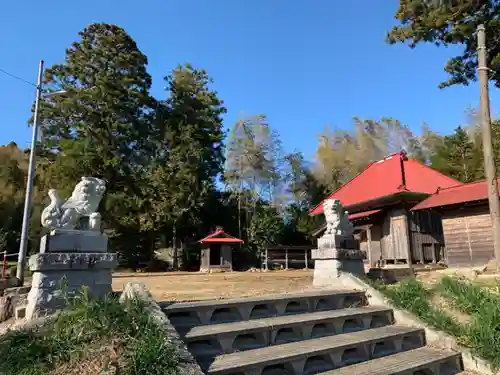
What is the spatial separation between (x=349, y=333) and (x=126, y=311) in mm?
2860

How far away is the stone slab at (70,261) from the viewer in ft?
13.5

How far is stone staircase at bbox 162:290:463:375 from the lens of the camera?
3705 mm

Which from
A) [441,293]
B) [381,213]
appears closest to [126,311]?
[441,293]

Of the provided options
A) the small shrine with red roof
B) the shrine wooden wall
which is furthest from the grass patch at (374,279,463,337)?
the small shrine with red roof

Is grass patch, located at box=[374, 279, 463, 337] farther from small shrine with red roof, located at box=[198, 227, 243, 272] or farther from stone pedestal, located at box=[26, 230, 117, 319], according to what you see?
small shrine with red roof, located at box=[198, 227, 243, 272]

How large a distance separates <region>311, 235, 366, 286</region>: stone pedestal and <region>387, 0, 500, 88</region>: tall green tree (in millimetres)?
7635

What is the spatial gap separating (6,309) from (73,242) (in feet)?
5.30

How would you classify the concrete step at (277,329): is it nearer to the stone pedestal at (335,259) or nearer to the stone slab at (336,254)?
the stone pedestal at (335,259)

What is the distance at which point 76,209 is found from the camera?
4.62 m

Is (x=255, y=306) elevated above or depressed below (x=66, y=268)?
below

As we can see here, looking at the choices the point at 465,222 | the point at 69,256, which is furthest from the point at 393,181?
the point at 69,256

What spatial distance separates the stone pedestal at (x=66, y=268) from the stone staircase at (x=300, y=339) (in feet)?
3.13

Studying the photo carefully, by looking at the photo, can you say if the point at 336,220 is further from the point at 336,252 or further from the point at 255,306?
the point at 255,306

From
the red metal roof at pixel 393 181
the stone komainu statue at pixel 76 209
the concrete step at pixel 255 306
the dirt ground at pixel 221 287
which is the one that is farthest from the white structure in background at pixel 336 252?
the red metal roof at pixel 393 181
